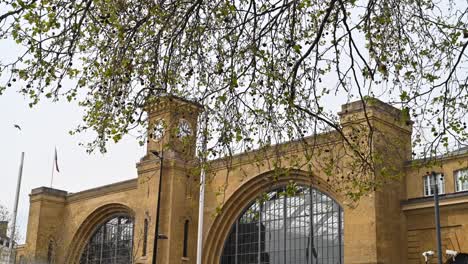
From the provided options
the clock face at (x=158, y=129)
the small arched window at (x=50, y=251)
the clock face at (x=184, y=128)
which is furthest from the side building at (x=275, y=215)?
the clock face at (x=184, y=128)

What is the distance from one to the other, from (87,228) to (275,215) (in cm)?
1653

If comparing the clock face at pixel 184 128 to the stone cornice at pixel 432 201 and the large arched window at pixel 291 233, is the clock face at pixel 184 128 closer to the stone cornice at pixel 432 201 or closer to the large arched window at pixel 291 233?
the large arched window at pixel 291 233

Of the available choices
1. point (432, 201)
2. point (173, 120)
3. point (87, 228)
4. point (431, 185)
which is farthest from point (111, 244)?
point (173, 120)

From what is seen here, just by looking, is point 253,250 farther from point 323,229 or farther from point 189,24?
point 189,24

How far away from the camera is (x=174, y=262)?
34500 millimetres

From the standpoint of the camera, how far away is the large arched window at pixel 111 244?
40.5 m

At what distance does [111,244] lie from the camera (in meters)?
42.1

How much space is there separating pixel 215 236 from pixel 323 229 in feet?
21.3

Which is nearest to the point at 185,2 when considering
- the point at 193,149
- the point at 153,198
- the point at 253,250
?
the point at 193,149

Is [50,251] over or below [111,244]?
below

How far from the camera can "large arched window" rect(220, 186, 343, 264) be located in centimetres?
2966

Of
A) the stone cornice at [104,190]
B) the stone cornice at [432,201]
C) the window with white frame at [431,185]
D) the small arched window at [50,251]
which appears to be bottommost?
the small arched window at [50,251]

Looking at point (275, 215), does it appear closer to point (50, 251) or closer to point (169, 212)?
point (169, 212)

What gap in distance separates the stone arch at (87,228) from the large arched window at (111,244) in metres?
0.28
